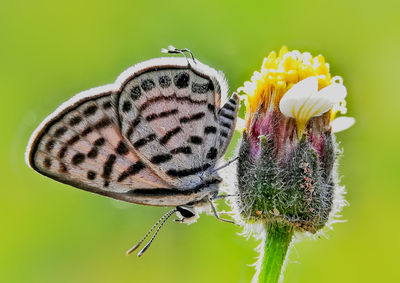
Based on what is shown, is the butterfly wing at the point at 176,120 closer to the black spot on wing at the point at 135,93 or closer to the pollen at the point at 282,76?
the black spot on wing at the point at 135,93

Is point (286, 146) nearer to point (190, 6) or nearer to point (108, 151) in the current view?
point (108, 151)

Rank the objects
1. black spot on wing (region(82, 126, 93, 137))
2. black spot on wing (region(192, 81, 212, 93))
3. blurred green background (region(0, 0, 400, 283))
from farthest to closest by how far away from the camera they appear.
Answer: blurred green background (region(0, 0, 400, 283)) → black spot on wing (region(192, 81, 212, 93)) → black spot on wing (region(82, 126, 93, 137))

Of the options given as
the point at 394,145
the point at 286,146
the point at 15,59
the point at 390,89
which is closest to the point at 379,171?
the point at 394,145

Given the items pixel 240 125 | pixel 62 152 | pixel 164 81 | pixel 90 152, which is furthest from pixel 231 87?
pixel 62 152

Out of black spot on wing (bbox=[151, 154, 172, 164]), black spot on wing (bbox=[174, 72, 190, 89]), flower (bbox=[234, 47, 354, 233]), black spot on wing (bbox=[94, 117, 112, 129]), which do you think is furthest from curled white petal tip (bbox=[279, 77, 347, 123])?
black spot on wing (bbox=[94, 117, 112, 129])

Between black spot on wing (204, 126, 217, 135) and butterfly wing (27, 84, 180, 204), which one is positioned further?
black spot on wing (204, 126, 217, 135)

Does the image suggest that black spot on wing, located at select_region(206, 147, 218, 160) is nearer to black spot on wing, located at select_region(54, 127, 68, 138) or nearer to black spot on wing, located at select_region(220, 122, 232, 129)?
black spot on wing, located at select_region(220, 122, 232, 129)

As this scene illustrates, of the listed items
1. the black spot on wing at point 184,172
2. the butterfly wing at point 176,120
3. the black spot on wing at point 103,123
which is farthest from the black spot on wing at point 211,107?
the black spot on wing at point 103,123
